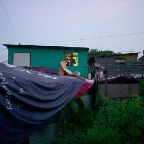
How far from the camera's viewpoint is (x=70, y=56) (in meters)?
20.8

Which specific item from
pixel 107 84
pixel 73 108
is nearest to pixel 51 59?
pixel 107 84

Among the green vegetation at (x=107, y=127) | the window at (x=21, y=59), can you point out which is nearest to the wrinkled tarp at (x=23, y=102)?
the green vegetation at (x=107, y=127)

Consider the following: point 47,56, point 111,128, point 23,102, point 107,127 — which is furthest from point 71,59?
point 23,102

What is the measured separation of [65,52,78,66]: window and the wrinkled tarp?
14719 millimetres

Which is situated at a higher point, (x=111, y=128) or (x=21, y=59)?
(x=21, y=59)

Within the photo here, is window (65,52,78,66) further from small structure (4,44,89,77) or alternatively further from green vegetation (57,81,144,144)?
green vegetation (57,81,144,144)

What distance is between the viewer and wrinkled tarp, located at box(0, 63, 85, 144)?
13.3 ft

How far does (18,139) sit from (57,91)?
1848 mm

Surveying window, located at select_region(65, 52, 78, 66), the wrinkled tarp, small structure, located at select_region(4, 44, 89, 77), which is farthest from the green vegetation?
window, located at select_region(65, 52, 78, 66)

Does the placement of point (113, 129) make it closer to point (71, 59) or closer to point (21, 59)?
point (21, 59)

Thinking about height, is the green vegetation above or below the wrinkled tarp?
below

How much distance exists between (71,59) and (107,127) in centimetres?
1518

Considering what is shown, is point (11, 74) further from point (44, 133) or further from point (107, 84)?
point (107, 84)

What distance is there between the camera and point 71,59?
20812 millimetres
